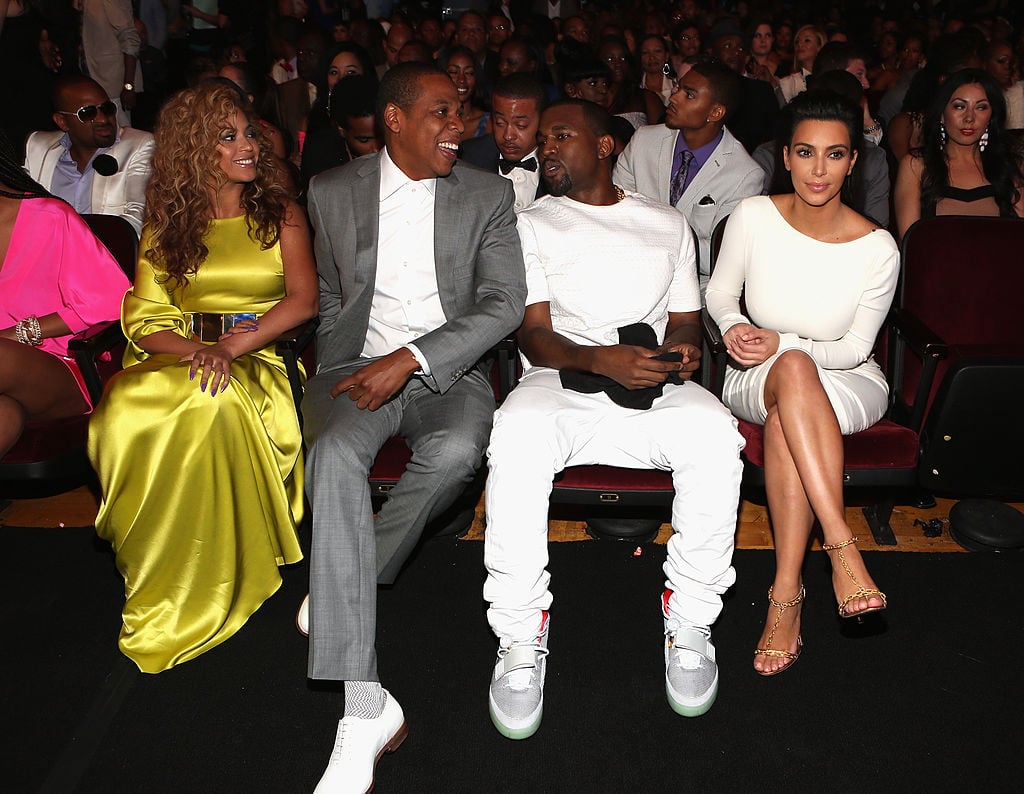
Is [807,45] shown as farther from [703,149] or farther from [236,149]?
[236,149]

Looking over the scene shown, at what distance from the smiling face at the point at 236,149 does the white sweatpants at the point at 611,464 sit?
1.12 metres

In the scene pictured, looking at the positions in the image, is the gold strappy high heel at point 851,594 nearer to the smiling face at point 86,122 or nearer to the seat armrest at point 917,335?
the seat armrest at point 917,335

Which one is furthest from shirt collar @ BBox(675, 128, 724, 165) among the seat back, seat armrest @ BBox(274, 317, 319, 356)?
the seat back

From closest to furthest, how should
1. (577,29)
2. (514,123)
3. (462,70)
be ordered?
(514,123)
(462,70)
(577,29)

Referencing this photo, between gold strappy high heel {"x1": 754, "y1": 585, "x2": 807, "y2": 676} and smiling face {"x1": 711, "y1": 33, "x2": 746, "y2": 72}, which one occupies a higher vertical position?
smiling face {"x1": 711, "y1": 33, "x2": 746, "y2": 72}

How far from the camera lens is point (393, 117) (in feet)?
8.86

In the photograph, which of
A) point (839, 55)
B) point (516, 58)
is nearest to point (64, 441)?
point (516, 58)

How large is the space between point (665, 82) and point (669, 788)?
570cm

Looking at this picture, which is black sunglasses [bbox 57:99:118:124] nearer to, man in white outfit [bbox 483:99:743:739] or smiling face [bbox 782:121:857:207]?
man in white outfit [bbox 483:99:743:739]

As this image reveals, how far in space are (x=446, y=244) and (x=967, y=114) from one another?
2131 mm

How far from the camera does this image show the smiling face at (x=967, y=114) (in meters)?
3.34

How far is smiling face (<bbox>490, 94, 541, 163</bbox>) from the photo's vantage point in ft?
11.4

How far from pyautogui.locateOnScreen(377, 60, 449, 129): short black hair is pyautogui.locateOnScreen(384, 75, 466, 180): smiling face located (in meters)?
0.01

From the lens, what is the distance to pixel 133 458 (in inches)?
97.0
